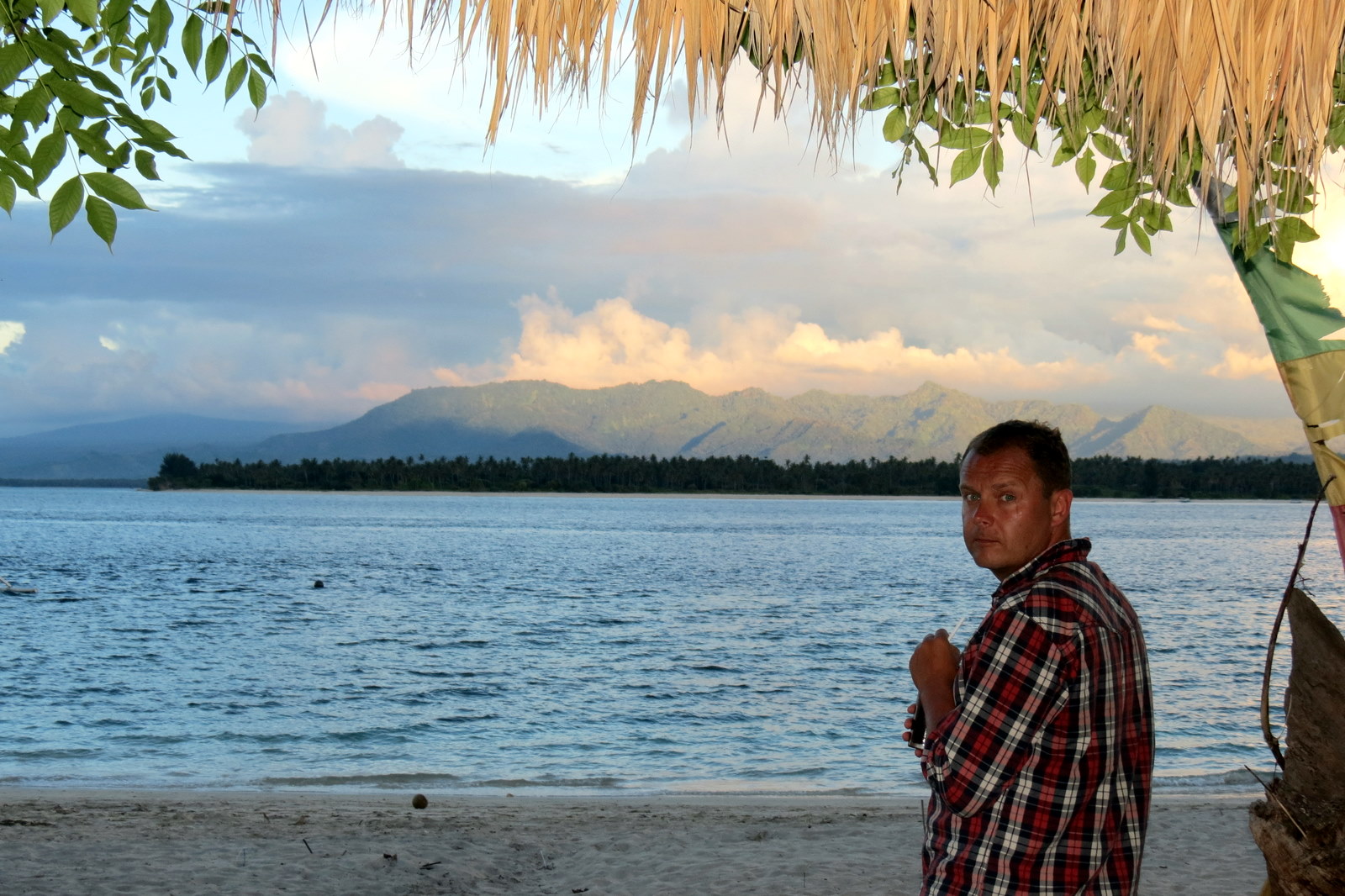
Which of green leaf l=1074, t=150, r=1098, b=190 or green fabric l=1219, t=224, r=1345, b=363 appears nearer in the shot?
green fabric l=1219, t=224, r=1345, b=363

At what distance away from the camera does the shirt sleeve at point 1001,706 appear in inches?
67.2

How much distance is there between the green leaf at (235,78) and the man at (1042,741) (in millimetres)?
2426

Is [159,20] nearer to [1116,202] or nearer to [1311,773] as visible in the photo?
[1116,202]

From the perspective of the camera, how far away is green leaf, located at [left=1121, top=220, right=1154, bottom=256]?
3414 mm

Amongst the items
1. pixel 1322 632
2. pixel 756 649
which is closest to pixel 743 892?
pixel 1322 632

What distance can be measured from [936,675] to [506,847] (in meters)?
6.77

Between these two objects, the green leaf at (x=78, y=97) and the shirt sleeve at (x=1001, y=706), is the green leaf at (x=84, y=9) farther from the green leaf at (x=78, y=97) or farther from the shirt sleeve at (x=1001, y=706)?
the shirt sleeve at (x=1001, y=706)

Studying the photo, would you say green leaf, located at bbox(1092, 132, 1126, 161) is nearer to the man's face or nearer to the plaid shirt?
the man's face

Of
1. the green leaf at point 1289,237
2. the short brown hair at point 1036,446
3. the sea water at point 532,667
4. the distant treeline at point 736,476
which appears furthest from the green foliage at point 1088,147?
the distant treeline at point 736,476

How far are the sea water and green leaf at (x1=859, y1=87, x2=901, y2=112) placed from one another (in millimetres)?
9895

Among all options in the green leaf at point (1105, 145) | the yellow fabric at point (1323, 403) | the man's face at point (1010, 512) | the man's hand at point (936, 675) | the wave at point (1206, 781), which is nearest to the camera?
the man's hand at point (936, 675)

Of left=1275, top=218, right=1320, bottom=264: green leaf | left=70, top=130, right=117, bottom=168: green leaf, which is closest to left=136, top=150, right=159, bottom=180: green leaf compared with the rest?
left=70, top=130, right=117, bottom=168: green leaf

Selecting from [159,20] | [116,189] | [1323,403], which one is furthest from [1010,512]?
[159,20]

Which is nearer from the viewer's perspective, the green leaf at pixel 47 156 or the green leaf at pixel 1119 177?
the green leaf at pixel 47 156
